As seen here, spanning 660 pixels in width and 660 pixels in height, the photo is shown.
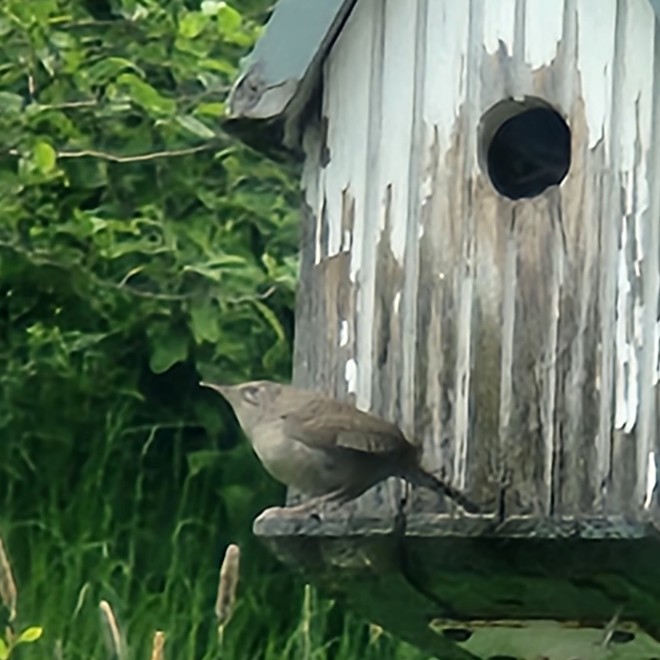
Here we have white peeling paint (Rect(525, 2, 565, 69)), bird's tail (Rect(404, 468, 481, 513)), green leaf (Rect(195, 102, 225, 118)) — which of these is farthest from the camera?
green leaf (Rect(195, 102, 225, 118))

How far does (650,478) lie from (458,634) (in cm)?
57

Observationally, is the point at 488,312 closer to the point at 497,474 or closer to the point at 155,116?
the point at 497,474

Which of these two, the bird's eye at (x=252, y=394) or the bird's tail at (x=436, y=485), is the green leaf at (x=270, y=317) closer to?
the bird's eye at (x=252, y=394)

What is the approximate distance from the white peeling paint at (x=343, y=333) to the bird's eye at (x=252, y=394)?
16cm

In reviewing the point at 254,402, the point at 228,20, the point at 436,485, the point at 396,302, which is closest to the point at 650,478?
the point at 436,485

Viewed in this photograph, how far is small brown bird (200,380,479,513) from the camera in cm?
479

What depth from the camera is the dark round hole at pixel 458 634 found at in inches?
203

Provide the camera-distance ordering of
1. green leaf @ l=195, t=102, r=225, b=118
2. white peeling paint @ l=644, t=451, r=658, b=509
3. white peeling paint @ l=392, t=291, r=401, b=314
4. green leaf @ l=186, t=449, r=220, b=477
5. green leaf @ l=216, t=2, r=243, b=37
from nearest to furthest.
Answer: white peeling paint @ l=644, t=451, r=658, b=509 → white peeling paint @ l=392, t=291, r=401, b=314 → green leaf @ l=195, t=102, r=225, b=118 → green leaf @ l=216, t=2, r=243, b=37 → green leaf @ l=186, t=449, r=220, b=477

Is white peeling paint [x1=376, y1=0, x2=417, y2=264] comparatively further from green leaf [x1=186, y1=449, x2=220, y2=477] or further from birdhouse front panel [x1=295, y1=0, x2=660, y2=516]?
green leaf [x1=186, y1=449, x2=220, y2=477]

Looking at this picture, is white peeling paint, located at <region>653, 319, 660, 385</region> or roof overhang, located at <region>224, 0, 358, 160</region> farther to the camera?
roof overhang, located at <region>224, 0, 358, 160</region>

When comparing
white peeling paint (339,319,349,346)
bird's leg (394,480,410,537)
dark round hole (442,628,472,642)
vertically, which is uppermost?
white peeling paint (339,319,349,346)

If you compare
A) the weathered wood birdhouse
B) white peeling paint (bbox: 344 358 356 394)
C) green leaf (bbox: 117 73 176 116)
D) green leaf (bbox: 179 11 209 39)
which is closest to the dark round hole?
the weathered wood birdhouse

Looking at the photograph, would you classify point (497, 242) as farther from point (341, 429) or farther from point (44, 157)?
point (44, 157)

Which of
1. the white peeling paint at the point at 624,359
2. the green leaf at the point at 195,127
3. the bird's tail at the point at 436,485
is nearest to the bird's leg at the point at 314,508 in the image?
the bird's tail at the point at 436,485
